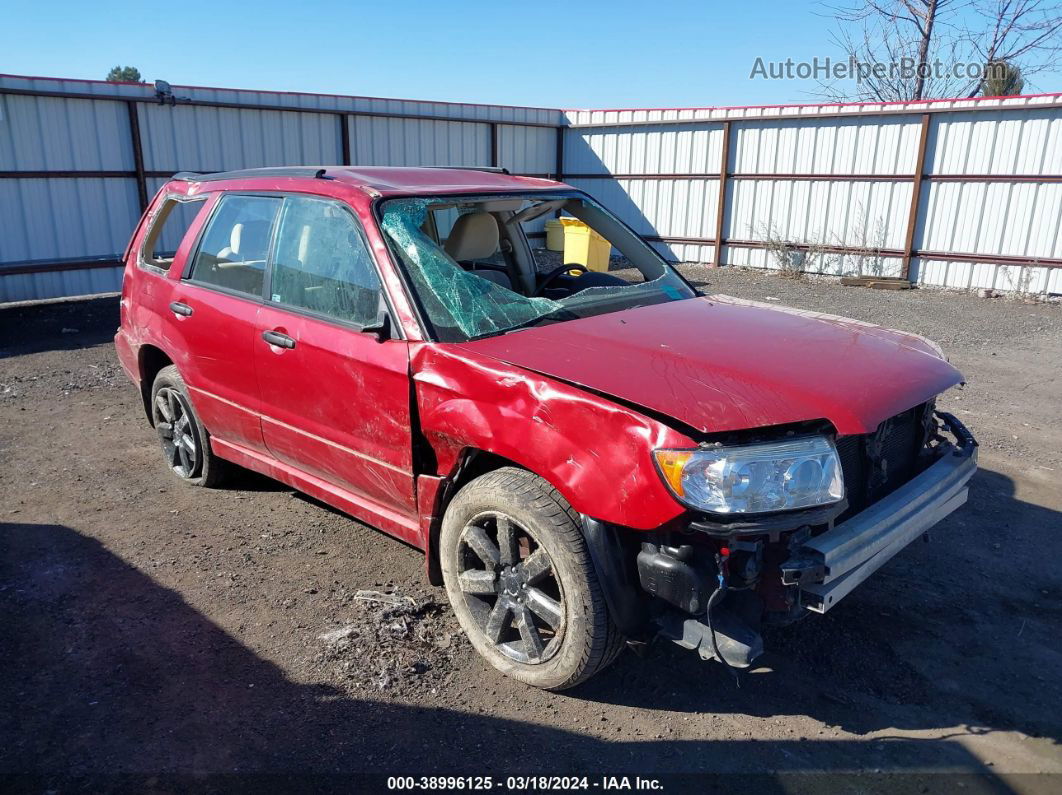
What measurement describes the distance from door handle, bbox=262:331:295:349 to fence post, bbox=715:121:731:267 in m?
14.7

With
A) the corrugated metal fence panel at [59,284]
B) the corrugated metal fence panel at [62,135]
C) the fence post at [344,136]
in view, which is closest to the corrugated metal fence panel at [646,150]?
Answer: the fence post at [344,136]

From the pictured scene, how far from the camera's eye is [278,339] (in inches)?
150

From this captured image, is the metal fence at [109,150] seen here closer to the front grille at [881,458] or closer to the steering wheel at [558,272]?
the steering wheel at [558,272]

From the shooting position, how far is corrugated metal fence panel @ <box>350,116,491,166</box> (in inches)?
619

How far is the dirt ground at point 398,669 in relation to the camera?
9.05 feet

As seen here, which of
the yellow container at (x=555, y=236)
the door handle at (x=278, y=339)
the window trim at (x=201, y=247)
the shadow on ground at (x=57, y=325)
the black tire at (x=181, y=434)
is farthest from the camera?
the yellow container at (x=555, y=236)

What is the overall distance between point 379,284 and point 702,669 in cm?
212

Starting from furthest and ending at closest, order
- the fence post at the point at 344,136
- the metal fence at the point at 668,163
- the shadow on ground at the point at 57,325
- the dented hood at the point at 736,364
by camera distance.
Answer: the fence post at the point at 344,136 → the metal fence at the point at 668,163 → the shadow on ground at the point at 57,325 → the dented hood at the point at 736,364

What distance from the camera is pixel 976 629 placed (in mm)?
3537

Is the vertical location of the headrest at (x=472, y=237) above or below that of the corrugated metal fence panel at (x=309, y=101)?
below

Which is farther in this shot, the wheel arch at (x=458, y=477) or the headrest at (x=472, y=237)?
the headrest at (x=472, y=237)

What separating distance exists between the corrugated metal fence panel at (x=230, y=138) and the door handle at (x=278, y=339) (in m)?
10.9

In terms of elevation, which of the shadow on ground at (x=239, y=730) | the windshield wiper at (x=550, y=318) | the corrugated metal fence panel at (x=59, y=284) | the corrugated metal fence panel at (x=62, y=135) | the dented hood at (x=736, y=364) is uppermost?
the corrugated metal fence panel at (x=62, y=135)

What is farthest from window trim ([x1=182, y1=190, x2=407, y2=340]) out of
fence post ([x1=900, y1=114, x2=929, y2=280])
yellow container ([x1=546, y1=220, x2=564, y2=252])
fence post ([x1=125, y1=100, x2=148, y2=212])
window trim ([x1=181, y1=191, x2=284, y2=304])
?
fence post ([x1=900, y1=114, x2=929, y2=280])
